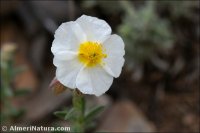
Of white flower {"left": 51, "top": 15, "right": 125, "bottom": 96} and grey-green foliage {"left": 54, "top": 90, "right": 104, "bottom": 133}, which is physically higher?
white flower {"left": 51, "top": 15, "right": 125, "bottom": 96}

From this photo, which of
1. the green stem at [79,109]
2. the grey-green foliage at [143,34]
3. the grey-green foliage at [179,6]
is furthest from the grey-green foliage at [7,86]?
the grey-green foliage at [179,6]

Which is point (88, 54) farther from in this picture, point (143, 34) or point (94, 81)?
point (143, 34)

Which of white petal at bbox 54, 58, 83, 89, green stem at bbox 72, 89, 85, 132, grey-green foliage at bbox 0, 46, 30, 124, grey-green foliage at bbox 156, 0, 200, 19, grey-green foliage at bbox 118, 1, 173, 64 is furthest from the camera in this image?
grey-green foliage at bbox 156, 0, 200, 19

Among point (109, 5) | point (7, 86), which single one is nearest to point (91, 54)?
point (7, 86)

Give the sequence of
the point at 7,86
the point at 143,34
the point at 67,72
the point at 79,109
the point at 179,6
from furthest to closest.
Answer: the point at 179,6 → the point at 143,34 → the point at 7,86 → the point at 79,109 → the point at 67,72

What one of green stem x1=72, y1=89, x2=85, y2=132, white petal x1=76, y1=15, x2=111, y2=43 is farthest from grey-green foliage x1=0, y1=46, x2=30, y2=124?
white petal x1=76, y1=15, x2=111, y2=43

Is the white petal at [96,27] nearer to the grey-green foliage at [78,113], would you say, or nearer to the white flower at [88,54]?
the white flower at [88,54]

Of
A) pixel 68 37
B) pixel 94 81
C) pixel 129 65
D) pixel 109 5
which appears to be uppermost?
pixel 68 37

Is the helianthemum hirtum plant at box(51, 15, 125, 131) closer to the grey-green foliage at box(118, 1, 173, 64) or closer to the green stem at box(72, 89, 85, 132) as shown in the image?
the green stem at box(72, 89, 85, 132)
